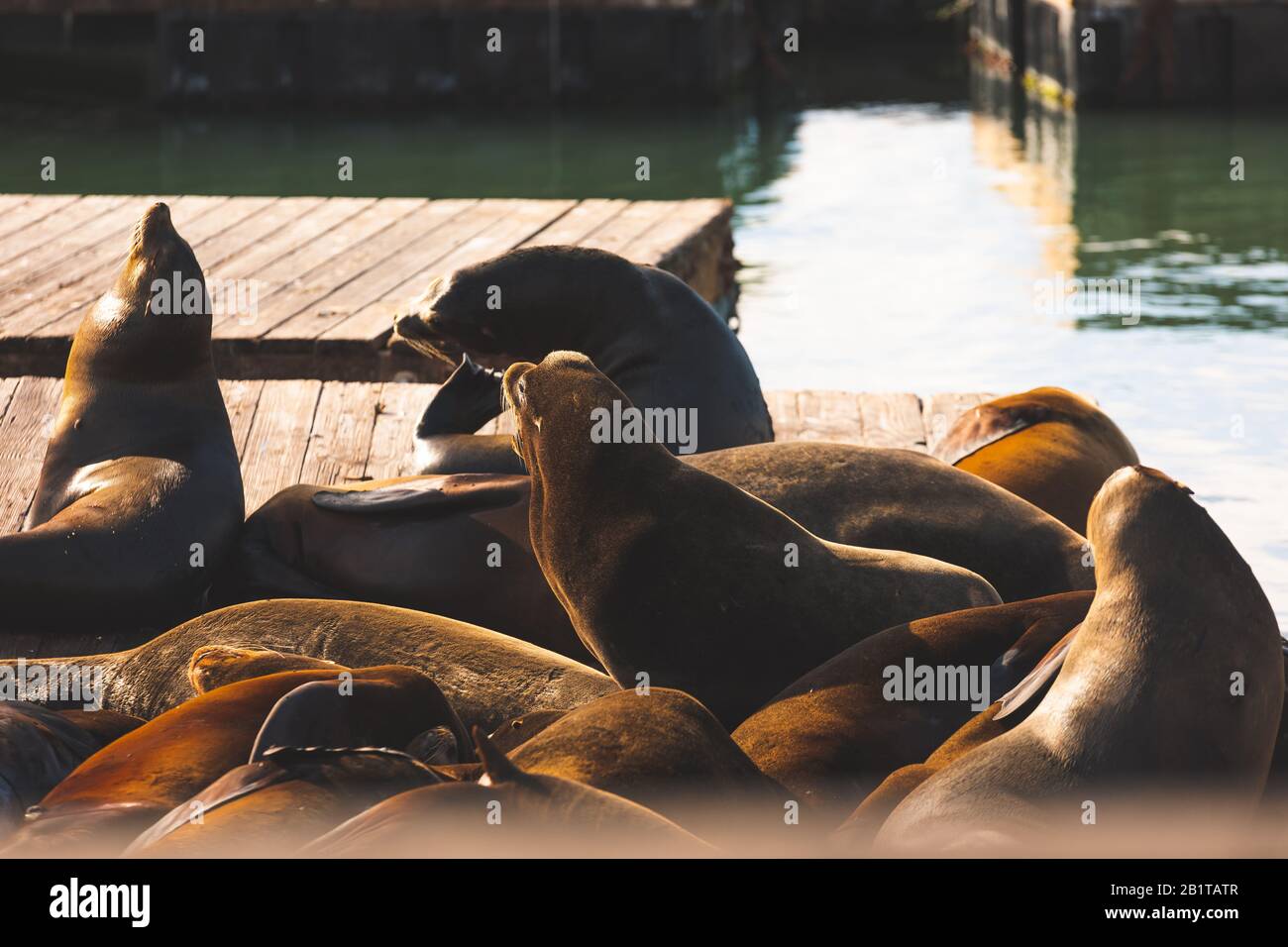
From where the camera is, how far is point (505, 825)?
6.99 feet

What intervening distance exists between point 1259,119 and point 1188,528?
15.8 meters

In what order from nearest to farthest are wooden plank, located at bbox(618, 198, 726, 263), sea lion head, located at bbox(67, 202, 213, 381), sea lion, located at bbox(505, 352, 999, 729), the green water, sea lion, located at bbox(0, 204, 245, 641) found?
sea lion, located at bbox(505, 352, 999, 729) → sea lion, located at bbox(0, 204, 245, 641) → sea lion head, located at bbox(67, 202, 213, 381) → wooden plank, located at bbox(618, 198, 726, 263) → the green water

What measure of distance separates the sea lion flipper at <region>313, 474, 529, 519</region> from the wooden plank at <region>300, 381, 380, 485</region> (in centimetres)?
96

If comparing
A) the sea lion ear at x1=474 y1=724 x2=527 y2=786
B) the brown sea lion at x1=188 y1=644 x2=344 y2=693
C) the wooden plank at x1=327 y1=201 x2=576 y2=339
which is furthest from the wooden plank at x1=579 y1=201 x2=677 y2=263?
the sea lion ear at x1=474 y1=724 x2=527 y2=786

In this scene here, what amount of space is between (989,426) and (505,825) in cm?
296

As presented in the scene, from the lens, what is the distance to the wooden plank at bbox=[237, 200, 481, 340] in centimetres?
646

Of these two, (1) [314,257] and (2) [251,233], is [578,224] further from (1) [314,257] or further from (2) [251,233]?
(2) [251,233]

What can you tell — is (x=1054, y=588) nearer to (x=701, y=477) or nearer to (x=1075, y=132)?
(x=701, y=477)

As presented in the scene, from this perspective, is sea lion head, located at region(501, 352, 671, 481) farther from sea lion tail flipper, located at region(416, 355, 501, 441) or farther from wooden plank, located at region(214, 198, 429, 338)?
wooden plank, located at region(214, 198, 429, 338)

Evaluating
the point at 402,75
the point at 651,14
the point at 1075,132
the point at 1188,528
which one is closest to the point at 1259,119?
the point at 1075,132

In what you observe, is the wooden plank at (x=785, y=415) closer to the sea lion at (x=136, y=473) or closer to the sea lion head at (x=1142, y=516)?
the sea lion at (x=136, y=473)

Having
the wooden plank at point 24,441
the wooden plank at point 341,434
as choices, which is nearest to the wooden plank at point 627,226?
the wooden plank at point 341,434

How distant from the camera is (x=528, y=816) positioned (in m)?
2.16
